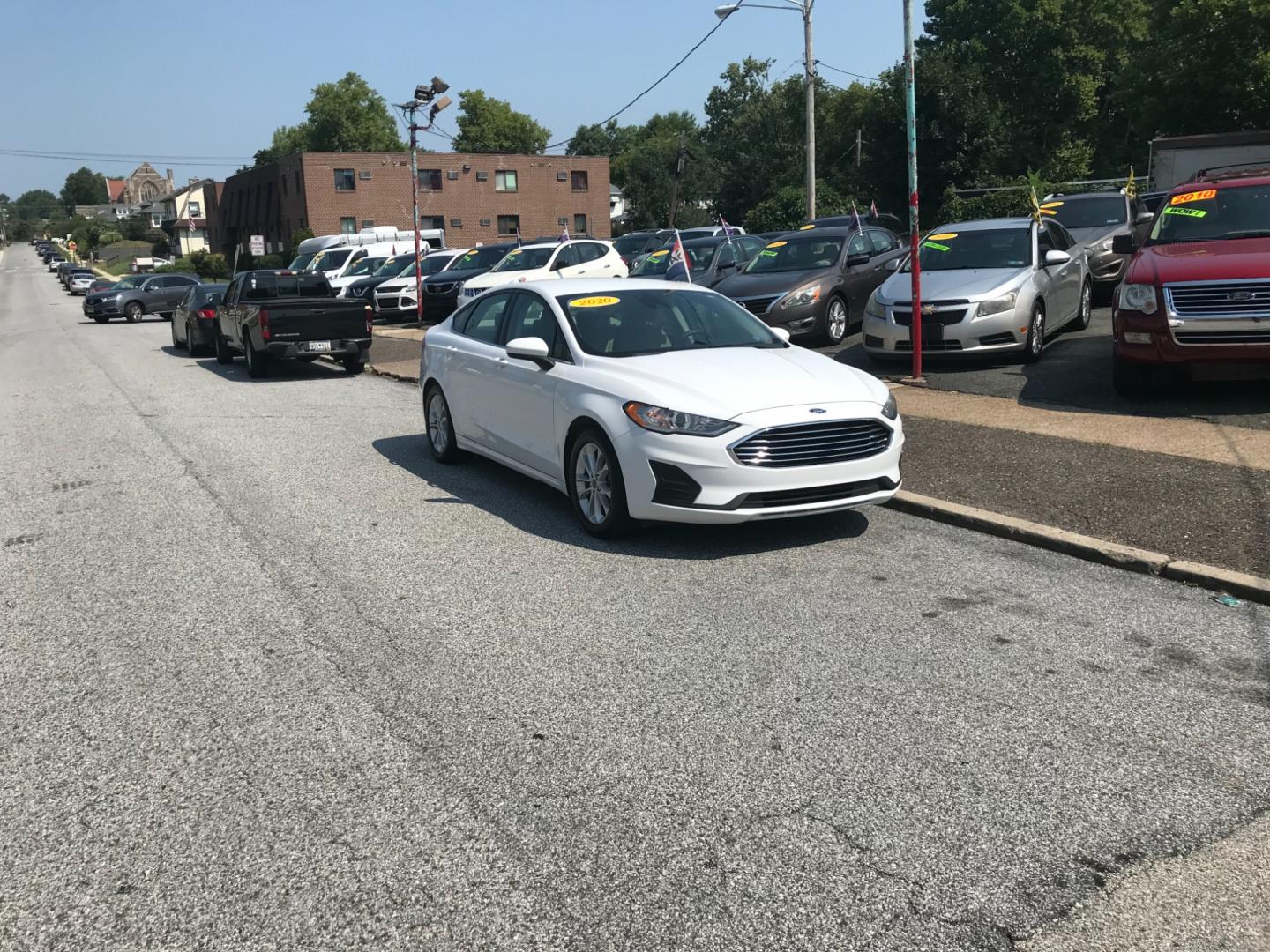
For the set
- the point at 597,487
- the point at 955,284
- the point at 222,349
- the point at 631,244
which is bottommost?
the point at 597,487

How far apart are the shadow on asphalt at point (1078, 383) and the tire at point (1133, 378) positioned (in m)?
0.09

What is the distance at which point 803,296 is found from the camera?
16125 mm

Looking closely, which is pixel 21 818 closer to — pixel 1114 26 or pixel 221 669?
pixel 221 669

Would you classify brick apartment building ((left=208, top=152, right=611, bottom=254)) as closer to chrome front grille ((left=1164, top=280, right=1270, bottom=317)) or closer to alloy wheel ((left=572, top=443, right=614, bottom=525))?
chrome front grille ((left=1164, top=280, right=1270, bottom=317))

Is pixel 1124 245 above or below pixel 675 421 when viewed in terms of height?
above

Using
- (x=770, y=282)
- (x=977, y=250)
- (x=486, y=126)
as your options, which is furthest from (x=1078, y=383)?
(x=486, y=126)

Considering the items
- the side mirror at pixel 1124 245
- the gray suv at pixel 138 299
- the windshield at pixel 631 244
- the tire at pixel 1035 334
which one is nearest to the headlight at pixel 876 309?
the tire at pixel 1035 334

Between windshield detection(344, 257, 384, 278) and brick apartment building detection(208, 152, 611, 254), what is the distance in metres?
35.2

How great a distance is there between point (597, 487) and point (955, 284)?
24.9 ft

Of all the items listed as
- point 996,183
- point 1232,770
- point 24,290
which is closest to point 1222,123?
point 996,183

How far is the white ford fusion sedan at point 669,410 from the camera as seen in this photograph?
264 inches

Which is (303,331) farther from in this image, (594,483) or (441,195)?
(441,195)

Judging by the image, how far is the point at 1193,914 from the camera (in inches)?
126

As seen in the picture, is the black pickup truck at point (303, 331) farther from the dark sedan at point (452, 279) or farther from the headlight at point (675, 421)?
the headlight at point (675, 421)
